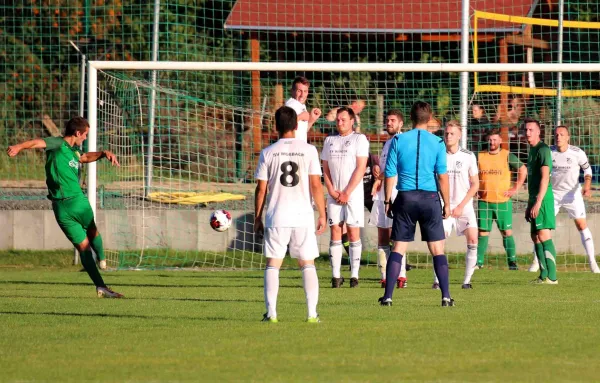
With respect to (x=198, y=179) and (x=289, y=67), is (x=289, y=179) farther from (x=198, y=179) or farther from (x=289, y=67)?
(x=198, y=179)

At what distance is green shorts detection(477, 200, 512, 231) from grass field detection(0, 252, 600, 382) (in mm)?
3411

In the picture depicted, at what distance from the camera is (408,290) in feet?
43.5

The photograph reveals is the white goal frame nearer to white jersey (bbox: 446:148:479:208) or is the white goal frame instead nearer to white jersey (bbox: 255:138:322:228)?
white jersey (bbox: 446:148:479:208)

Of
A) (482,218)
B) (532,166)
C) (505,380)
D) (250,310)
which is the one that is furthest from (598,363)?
(482,218)

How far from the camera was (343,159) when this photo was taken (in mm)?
Result: 13961

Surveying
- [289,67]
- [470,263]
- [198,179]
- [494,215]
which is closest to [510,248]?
[494,215]

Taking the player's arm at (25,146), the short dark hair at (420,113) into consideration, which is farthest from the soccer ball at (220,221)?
the short dark hair at (420,113)

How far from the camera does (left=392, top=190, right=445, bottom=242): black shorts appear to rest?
10906mm

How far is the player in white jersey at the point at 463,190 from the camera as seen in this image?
13.7m

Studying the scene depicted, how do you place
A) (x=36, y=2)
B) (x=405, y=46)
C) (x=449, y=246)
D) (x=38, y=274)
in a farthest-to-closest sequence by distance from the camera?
(x=36, y=2), (x=405, y=46), (x=449, y=246), (x=38, y=274)

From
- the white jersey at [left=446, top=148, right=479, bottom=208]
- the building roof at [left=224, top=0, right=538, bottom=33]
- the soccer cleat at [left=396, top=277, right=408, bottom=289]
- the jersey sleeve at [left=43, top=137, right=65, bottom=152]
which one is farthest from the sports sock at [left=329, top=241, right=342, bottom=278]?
the building roof at [left=224, top=0, right=538, bottom=33]

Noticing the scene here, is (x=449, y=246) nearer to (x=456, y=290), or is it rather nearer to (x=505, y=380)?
(x=456, y=290)

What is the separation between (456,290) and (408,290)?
560mm

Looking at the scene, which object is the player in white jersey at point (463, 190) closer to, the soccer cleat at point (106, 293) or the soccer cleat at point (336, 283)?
the soccer cleat at point (336, 283)
